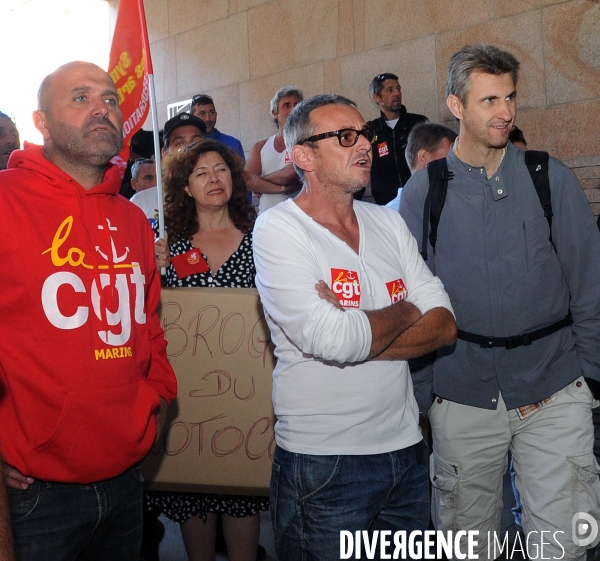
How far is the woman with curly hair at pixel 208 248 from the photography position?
3988mm

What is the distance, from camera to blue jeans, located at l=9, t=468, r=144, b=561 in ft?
8.04

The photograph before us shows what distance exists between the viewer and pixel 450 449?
350 centimetres

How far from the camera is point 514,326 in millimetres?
3355

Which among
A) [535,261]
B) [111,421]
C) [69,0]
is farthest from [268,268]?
[69,0]

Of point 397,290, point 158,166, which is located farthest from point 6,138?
point 397,290

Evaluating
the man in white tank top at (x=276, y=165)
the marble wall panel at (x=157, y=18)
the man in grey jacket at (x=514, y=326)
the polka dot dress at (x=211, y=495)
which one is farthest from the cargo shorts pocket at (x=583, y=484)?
the marble wall panel at (x=157, y=18)

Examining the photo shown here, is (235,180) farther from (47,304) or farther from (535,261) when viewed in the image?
(47,304)

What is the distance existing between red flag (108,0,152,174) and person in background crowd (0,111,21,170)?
76 centimetres

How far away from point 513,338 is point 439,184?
2.46 feet

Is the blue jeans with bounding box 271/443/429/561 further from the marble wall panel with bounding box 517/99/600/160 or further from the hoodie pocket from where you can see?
the marble wall panel with bounding box 517/99/600/160

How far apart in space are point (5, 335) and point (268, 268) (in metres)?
0.88

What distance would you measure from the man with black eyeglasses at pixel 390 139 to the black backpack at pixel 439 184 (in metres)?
4.22

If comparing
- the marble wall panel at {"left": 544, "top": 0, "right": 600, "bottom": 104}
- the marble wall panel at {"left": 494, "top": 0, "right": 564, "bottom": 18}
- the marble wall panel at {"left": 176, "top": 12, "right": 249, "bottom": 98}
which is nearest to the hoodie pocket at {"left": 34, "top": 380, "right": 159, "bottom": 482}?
the marble wall panel at {"left": 544, "top": 0, "right": 600, "bottom": 104}

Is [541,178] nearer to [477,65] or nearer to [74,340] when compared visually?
[477,65]
